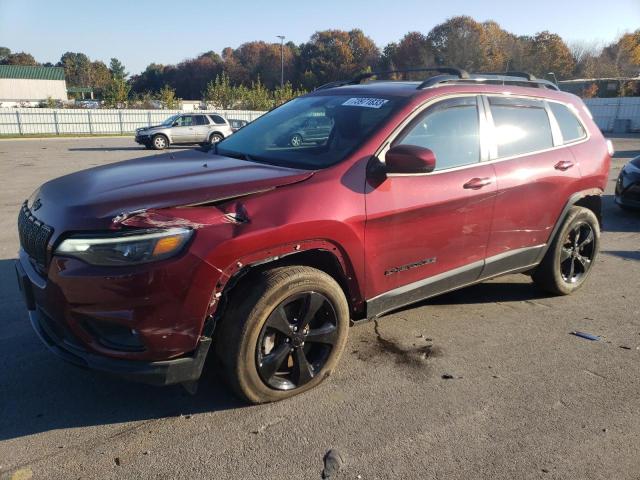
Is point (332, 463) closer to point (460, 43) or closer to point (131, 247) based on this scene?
point (131, 247)

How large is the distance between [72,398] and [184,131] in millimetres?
22409

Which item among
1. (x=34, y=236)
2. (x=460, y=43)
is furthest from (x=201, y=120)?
(x=460, y=43)

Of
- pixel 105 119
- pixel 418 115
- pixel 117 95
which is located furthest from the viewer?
pixel 117 95

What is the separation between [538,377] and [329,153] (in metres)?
2.00

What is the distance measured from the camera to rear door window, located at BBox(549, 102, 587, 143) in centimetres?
461

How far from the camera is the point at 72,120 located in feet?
112

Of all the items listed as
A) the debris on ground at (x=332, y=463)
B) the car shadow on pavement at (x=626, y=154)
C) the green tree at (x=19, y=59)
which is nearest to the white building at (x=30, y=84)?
the green tree at (x=19, y=59)

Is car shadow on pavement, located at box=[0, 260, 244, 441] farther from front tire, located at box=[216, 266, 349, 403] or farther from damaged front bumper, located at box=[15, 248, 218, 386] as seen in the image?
damaged front bumper, located at box=[15, 248, 218, 386]

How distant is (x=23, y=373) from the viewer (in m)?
3.34

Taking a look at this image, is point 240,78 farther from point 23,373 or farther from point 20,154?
point 23,373

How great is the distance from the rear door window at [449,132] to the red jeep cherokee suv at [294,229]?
1 cm

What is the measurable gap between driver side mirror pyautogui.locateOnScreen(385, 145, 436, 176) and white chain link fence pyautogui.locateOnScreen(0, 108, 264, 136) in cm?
2917

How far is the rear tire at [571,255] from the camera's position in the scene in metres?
4.62

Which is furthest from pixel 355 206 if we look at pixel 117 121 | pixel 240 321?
pixel 117 121
